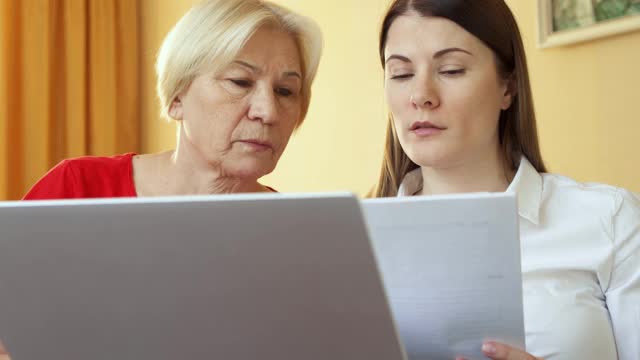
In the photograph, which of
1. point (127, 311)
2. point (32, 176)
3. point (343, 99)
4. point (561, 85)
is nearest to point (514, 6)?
point (561, 85)

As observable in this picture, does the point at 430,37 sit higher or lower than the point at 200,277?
higher

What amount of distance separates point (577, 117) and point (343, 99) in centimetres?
99

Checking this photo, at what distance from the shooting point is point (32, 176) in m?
3.34

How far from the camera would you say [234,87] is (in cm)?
161

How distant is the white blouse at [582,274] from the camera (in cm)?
124

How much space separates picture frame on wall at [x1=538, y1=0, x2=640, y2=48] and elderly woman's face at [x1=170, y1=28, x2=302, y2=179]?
0.94 m

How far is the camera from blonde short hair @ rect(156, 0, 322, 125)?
160cm

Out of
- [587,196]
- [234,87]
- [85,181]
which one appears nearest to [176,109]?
[234,87]

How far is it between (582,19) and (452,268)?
1542 millimetres

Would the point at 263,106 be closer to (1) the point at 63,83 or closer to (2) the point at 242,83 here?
(2) the point at 242,83

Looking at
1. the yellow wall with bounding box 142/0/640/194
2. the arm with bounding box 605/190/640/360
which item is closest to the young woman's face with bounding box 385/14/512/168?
the arm with bounding box 605/190/640/360

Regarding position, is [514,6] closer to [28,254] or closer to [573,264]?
[573,264]

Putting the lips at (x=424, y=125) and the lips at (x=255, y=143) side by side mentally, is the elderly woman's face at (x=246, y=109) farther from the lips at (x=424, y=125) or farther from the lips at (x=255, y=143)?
the lips at (x=424, y=125)

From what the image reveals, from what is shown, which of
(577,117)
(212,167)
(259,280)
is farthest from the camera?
(577,117)
